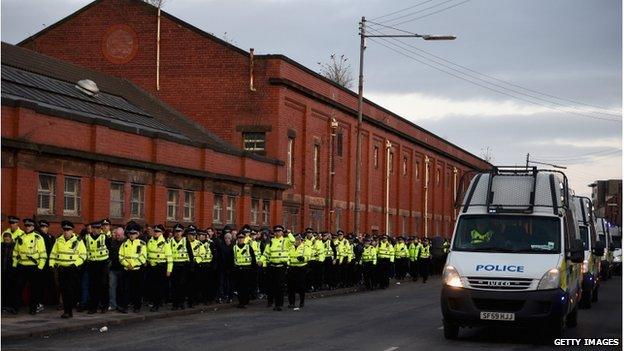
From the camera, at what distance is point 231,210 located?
41.1m

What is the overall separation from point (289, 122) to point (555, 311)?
31.8 m

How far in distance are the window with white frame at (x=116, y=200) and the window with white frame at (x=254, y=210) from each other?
36.4ft

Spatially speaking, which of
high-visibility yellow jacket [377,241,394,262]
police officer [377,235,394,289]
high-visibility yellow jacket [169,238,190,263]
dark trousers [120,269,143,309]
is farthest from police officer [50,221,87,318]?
police officer [377,235,394,289]

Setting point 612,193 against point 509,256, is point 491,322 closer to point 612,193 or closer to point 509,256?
point 509,256

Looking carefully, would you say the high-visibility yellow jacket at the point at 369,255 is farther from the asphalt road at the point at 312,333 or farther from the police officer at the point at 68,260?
the police officer at the point at 68,260

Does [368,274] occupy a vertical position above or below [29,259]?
below

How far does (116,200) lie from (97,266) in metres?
8.47

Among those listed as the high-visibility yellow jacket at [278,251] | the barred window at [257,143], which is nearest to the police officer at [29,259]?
the high-visibility yellow jacket at [278,251]

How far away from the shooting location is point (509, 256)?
18.3 meters

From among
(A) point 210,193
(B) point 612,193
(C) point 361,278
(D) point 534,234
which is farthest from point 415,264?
(B) point 612,193

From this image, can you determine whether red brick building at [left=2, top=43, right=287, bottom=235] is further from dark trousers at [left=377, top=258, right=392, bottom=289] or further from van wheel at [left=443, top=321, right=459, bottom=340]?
van wheel at [left=443, top=321, right=459, bottom=340]

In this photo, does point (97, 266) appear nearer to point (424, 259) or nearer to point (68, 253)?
point (68, 253)

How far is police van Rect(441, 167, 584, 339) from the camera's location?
17.7m

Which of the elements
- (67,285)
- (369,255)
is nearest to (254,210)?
(369,255)
